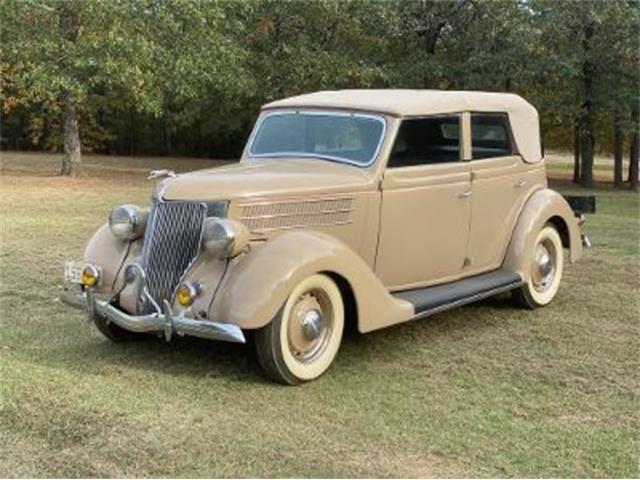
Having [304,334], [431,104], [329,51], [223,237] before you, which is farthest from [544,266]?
[329,51]

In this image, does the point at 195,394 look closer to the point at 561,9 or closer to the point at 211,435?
the point at 211,435

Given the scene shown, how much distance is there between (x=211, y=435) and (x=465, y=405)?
1.43 m

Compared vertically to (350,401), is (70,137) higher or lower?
higher

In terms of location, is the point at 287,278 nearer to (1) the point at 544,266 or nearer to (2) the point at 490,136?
(2) the point at 490,136

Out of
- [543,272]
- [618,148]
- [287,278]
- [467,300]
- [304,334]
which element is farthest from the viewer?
[618,148]

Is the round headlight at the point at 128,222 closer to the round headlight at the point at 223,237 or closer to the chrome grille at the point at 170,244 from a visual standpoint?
the chrome grille at the point at 170,244

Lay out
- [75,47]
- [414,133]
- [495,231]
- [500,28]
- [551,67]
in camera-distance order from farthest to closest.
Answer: [500,28] < [551,67] < [75,47] < [495,231] < [414,133]

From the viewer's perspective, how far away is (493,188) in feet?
21.2

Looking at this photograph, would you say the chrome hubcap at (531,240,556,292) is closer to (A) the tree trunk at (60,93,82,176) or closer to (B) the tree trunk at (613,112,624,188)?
(A) the tree trunk at (60,93,82,176)

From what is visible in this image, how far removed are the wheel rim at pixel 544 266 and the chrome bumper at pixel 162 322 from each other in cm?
333

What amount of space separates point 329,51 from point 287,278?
19674 mm

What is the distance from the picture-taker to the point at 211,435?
3.87 metres

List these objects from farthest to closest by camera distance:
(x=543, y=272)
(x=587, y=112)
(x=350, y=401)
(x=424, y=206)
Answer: (x=587, y=112), (x=543, y=272), (x=424, y=206), (x=350, y=401)

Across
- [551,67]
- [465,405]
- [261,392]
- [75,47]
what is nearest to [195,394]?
[261,392]
